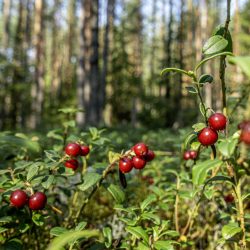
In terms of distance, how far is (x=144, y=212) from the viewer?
1.76 metres

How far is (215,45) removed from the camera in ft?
4.12

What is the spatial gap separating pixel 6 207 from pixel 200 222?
5.76 ft

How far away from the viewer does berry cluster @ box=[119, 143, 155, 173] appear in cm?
151

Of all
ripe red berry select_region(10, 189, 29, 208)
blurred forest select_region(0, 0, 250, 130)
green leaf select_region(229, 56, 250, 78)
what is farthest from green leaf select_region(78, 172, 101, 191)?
blurred forest select_region(0, 0, 250, 130)

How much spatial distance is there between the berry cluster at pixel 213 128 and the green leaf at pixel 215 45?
235 millimetres

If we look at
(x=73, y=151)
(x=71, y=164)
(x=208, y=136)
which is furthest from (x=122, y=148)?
(x=208, y=136)

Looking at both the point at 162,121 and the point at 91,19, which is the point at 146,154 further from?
the point at 162,121

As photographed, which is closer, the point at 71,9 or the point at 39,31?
the point at 39,31

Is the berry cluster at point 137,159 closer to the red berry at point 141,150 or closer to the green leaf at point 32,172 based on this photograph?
the red berry at point 141,150

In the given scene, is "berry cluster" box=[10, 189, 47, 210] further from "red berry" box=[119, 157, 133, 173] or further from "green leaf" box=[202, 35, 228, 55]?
"green leaf" box=[202, 35, 228, 55]

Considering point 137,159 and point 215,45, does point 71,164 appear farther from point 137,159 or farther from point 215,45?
point 215,45

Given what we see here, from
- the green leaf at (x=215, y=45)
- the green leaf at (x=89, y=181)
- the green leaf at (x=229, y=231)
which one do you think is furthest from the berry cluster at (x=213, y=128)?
the green leaf at (x=89, y=181)

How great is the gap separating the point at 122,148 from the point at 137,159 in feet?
10.9

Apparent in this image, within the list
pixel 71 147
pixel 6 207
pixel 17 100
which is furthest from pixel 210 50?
pixel 17 100
